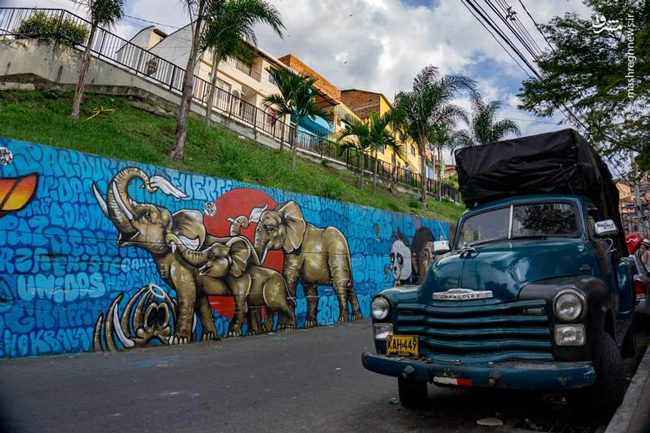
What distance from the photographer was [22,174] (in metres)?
6.29

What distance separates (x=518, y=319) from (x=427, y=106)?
1988cm

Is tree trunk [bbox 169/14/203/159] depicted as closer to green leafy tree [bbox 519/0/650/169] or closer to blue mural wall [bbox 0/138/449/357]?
blue mural wall [bbox 0/138/449/357]

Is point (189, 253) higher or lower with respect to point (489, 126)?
lower

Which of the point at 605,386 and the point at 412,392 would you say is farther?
the point at 412,392

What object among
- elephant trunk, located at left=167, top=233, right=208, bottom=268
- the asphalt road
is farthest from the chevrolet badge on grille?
elephant trunk, located at left=167, top=233, right=208, bottom=268

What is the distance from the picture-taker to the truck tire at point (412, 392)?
149 inches

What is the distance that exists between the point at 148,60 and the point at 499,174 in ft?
55.1

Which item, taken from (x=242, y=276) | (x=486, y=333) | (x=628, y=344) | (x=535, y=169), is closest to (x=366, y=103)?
(x=242, y=276)

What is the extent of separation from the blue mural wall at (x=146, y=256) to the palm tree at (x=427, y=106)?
12.5m

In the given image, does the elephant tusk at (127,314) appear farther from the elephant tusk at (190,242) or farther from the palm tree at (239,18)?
the palm tree at (239,18)

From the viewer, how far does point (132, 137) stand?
11633mm

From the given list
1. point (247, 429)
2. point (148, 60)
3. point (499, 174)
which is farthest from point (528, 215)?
point (148, 60)

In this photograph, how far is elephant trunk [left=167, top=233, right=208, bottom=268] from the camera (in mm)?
7961

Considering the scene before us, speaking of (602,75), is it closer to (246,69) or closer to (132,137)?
(132,137)
